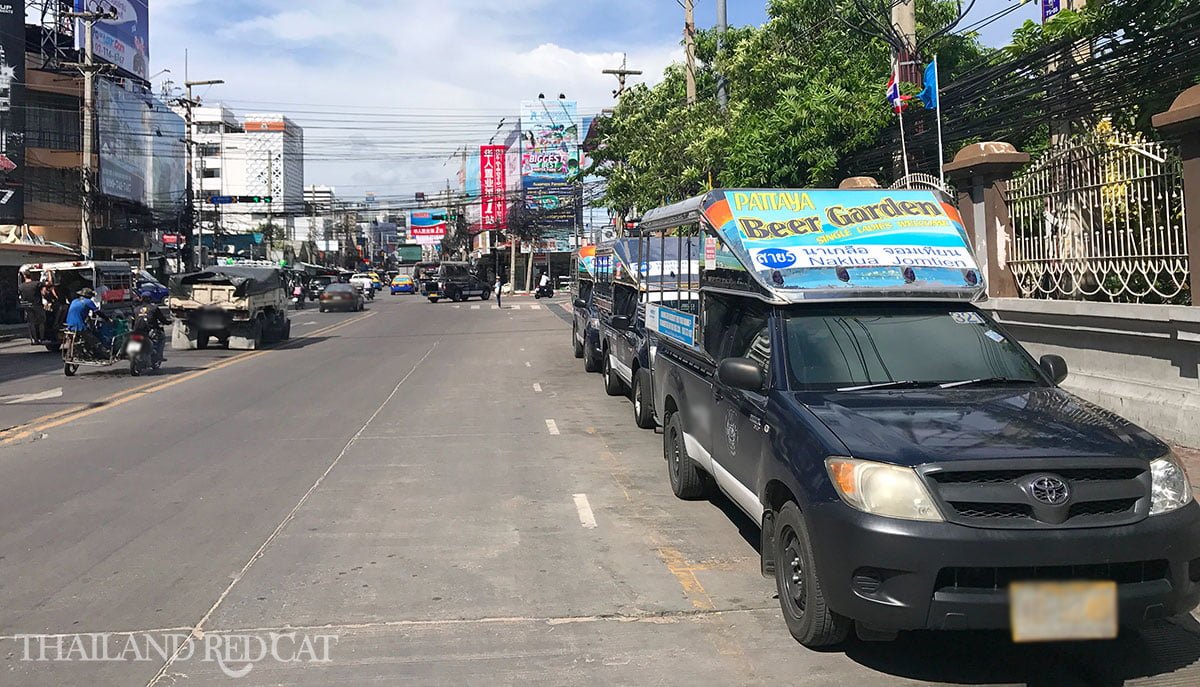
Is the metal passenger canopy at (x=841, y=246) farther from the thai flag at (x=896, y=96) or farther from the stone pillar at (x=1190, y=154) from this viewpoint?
the thai flag at (x=896, y=96)

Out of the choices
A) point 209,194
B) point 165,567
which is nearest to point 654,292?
point 165,567

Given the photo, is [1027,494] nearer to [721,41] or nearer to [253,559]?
[253,559]

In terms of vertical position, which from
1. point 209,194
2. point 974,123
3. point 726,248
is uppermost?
point 209,194

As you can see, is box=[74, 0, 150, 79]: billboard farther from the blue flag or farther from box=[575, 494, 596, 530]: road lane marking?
box=[575, 494, 596, 530]: road lane marking

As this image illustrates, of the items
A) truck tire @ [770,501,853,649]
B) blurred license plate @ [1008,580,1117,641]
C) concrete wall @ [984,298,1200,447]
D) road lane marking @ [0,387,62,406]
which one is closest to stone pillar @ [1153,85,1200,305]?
concrete wall @ [984,298,1200,447]

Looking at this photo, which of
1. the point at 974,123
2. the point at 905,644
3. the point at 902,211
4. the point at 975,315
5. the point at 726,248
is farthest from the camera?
the point at 974,123

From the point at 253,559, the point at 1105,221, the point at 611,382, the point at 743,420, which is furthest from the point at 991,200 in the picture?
the point at 253,559

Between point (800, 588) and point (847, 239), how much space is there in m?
2.44

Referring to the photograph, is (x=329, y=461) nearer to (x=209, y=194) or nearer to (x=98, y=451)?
(x=98, y=451)

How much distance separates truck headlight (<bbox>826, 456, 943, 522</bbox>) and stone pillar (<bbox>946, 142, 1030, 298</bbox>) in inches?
348

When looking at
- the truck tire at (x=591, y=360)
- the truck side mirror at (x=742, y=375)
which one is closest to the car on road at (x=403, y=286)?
the truck tire at (x=591, y=360)

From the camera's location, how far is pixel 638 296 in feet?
43.2

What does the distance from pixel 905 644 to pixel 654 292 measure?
21.7 feet

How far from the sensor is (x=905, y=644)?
16.9 feet
